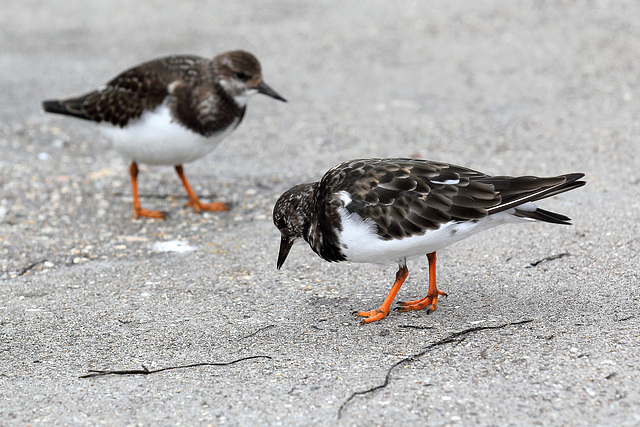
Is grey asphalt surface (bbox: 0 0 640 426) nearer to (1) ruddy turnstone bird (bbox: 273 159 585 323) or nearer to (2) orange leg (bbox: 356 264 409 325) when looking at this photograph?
(2) orange leg (bbox: 356 264 409 325)

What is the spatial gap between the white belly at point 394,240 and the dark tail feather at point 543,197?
0.09 meters

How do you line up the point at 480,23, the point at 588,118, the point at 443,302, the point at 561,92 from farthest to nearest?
the point at 480,23 < the point at 561,92 < the point at 588,118 < the point at 443,302

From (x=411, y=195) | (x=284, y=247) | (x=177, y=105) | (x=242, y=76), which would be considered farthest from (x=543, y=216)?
(x=177, y=105)

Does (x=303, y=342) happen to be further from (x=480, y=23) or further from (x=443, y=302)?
(x=480, y=23)

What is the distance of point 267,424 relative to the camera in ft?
11.1

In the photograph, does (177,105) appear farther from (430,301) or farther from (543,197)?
(543,197)

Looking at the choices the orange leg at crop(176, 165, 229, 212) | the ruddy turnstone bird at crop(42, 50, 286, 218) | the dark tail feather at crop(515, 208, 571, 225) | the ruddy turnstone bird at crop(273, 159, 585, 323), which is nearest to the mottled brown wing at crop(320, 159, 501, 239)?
the ruddy turnstone bird at crop(273, 159, 585, 323)

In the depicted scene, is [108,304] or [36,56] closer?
[108,304]

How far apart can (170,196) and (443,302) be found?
Answer: 322 cm

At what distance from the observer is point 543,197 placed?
4055 millimetres

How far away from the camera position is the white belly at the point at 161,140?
19.7ft

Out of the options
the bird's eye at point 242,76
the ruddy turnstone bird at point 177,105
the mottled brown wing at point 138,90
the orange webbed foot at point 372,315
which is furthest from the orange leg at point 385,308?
the mottled brown wing at point 138,90

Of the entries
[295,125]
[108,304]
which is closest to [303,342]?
[108,304]

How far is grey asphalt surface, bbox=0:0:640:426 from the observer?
362 cm
